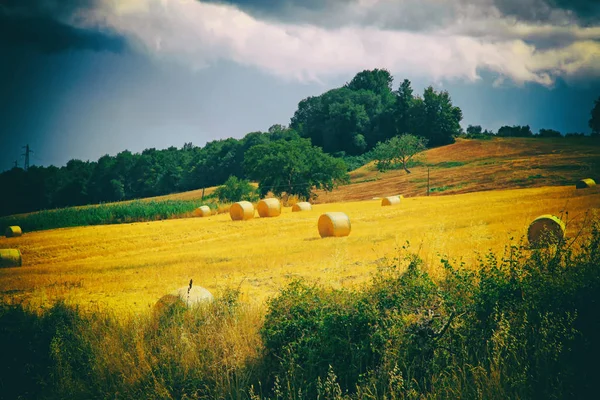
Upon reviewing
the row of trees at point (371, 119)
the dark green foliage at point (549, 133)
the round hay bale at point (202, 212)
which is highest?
the row of trees at point (371, 119)

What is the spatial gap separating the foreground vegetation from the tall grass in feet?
89.1

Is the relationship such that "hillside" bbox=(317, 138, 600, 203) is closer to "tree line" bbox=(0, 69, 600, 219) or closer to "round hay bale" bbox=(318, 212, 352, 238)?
"tree line" bbox=(0, 69, 600, 219)

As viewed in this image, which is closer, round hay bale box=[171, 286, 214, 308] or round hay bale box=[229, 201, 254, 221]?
round hay bale box=[171, 286, 214, 308]

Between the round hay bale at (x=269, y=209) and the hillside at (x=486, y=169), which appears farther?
the hillside at (x=486, y=169)

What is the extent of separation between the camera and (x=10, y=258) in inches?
803

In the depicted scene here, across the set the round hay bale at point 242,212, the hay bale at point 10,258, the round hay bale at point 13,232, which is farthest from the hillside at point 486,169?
the hay bale at point 10,258

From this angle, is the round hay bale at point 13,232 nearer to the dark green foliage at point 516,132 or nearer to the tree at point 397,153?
the tree at point 397,153

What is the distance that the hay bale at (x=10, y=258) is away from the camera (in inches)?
792

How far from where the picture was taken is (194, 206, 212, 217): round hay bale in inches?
1654

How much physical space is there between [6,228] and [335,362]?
32.1m

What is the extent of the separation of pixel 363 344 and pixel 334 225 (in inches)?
568

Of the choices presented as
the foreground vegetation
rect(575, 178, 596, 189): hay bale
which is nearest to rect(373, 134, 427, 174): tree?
rect(575, 178, 596, 189): hay bale

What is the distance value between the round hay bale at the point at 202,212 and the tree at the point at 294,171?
33.5 ft

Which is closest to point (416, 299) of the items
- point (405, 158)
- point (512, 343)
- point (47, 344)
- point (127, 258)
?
point (512, 343)
